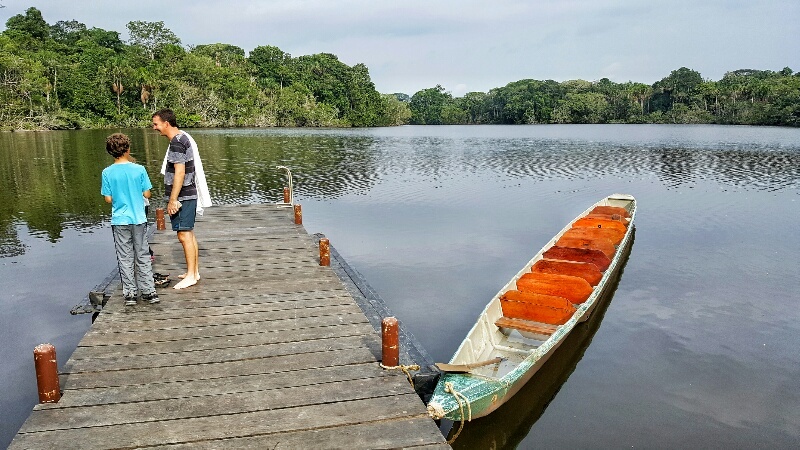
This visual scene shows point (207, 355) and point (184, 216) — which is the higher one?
point (184, 216)

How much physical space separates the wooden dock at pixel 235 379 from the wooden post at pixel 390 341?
14 cm

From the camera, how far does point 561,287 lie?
10.6m

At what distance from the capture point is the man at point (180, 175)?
24.7ft

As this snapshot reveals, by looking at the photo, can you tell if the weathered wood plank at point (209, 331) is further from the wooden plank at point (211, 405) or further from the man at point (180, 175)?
the man at point (180, 175)

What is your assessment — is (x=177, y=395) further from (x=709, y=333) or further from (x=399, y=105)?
(x=399, y=105)

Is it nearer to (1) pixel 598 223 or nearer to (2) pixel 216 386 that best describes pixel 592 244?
(1) pixel 598 223

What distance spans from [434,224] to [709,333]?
1057 centimetres

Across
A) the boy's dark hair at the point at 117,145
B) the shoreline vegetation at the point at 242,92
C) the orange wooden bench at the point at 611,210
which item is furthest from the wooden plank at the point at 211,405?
the shoreline vegetation at the point at 242,92

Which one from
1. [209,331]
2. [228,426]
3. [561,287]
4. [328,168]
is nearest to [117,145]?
[209,331]

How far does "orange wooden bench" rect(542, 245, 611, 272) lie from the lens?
12249 millimetres

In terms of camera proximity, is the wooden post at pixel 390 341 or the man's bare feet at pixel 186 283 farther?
the man's bare feet at pixel 186 283

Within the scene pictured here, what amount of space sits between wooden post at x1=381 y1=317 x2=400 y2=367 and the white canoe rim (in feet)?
2.27

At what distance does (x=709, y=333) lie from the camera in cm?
1094

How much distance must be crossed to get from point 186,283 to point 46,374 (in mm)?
3331
